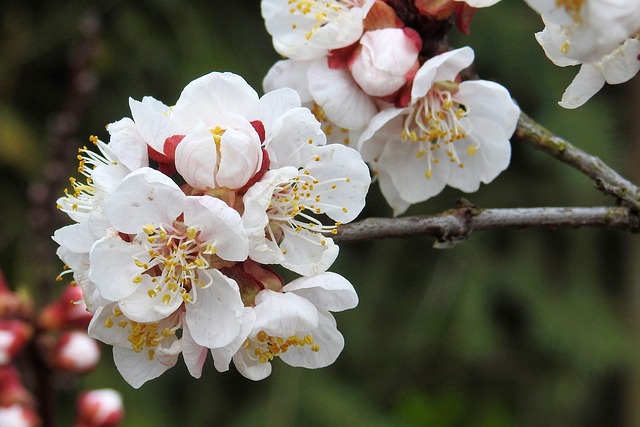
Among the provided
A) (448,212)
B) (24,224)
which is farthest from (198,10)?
(448,212)

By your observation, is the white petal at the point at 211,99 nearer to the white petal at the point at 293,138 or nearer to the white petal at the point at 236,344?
the white petal at the point at 293,138

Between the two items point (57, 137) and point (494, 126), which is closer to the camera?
point (494, 126)

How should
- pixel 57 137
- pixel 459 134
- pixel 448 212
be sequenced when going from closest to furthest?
pixel 448 212 < pixel 459 134 < pixel 57 137

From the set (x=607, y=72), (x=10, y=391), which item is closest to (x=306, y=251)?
(x=607, y=72)

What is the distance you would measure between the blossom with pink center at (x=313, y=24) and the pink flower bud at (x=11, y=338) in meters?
0.67

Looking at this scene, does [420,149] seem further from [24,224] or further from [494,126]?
[24,224]

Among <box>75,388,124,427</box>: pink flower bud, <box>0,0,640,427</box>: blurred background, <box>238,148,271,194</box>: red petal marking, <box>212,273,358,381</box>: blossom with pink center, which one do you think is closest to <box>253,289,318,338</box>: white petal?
<box>212,273,358,381</box>: blossom with pink center

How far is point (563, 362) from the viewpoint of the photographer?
10.1 feet

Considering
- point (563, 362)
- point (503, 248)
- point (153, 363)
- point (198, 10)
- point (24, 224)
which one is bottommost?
point (563, 362)

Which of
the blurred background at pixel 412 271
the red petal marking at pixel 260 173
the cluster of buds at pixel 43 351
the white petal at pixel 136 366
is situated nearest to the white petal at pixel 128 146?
the red petal marking at pixel 260 173

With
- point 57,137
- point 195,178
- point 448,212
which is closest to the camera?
point 195,178

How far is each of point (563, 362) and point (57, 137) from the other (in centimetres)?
206

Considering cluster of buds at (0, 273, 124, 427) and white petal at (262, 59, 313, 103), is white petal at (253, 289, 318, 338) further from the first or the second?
cluster of buds at (0, 273, 124, 427)

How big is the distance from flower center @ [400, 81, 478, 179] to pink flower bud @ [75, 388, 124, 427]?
0.77 m
